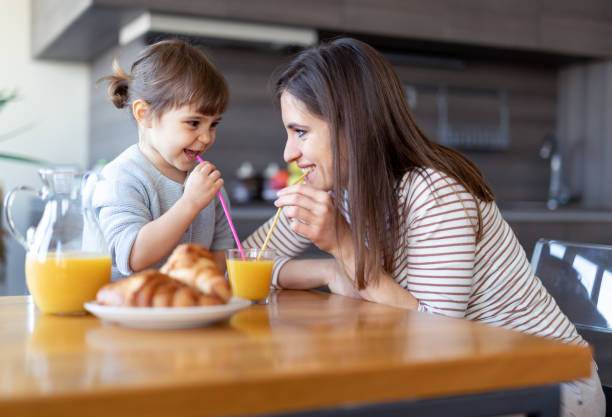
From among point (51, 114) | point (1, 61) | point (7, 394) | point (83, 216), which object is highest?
point (1, 61)

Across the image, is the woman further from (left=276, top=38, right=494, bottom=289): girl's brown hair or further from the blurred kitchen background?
the blurred kitchen background

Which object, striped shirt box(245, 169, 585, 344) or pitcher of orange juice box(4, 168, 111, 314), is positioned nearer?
pitcher of orange juice box(4, 168, 111, 314)

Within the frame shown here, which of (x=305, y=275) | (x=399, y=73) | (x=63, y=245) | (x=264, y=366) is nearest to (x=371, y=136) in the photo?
(x=305, y=275)

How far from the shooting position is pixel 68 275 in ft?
2.97

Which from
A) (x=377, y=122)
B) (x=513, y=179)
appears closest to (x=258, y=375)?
(x=377, y=122)

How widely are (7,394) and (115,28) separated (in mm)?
2922

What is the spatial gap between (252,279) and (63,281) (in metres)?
0.29

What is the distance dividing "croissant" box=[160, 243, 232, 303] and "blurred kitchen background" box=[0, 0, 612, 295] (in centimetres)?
203

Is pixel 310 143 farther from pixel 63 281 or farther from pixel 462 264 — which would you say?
pixel 63 281

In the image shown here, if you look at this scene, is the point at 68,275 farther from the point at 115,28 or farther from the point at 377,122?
the point at 115,28

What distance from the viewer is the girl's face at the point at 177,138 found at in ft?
4.88

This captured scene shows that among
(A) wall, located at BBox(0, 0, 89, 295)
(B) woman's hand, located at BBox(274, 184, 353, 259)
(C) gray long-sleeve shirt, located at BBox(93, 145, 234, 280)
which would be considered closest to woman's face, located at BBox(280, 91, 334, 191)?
(B) woman's hand, located at BBox(274, 184, 353, 259)

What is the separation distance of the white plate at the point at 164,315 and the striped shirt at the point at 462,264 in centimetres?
49

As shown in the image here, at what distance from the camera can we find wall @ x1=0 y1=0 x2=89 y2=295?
3645 millimetres
